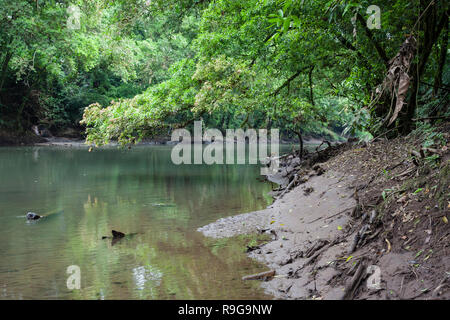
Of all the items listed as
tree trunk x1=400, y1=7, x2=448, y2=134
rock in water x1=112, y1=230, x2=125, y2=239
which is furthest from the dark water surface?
tree trunk x1=400, y1=7, x2=448, y2=134

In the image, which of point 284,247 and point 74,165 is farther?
point 74,165

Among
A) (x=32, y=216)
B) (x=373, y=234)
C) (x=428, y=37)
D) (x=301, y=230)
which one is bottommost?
(x=32, y=216)

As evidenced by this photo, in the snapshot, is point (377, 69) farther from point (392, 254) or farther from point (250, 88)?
point (392, 254)

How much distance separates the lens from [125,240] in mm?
7113

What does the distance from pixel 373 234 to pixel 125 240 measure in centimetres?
416

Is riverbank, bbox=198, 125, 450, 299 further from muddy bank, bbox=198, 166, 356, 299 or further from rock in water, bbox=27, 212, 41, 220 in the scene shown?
rock in water, bbox=27, 212, 41, 220

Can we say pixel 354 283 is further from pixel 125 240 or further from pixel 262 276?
pixel 125 240

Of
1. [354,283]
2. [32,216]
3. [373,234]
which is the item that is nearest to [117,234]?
[32,216]

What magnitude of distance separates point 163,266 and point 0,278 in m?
2.02

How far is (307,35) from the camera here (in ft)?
32.9

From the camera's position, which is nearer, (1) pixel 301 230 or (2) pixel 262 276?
(2) pixel 262 276

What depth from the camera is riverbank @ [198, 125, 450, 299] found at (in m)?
3.80

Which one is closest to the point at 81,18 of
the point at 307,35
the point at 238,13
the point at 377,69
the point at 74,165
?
the point at 74,165

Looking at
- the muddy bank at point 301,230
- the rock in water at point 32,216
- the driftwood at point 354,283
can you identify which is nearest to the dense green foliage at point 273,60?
the muddy bank at point 301,230
